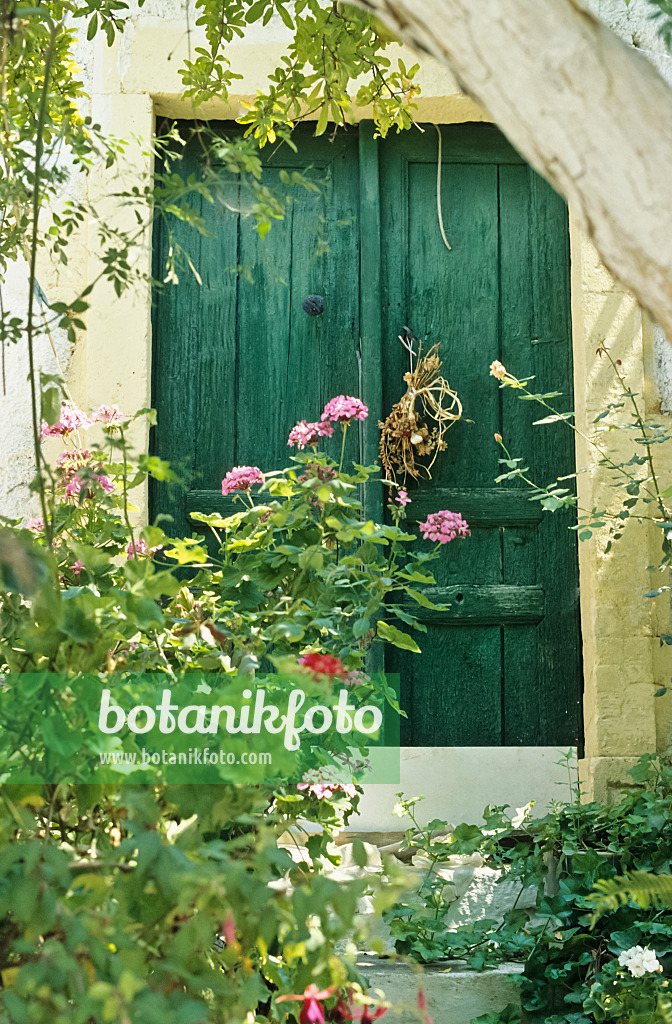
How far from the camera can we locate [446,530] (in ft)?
7.75

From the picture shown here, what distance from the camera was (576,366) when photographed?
3.40 meters

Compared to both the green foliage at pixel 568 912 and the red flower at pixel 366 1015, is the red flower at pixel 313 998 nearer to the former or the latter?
the red flower at pixel 366 1015

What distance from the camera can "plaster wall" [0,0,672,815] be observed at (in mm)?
3145

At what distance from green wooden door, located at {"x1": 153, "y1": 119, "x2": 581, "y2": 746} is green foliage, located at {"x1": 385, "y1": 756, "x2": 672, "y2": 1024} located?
656 millimetres

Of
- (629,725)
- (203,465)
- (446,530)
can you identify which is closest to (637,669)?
(629,725)

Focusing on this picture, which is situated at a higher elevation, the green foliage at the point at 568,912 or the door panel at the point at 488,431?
the door panel at the point at 488,431

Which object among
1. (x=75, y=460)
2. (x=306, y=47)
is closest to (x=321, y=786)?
(x=75, y=460)

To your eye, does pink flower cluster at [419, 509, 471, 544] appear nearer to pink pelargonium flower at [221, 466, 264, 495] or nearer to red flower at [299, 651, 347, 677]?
pink pelargonium flower at [221, 466, 264, 495]

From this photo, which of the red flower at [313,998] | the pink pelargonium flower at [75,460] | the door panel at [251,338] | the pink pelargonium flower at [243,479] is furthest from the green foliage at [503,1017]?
the door panel at [251,338]

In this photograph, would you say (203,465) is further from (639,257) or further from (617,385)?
(639,257)

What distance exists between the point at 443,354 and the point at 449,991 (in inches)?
86.2

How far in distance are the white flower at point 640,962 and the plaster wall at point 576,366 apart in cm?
98

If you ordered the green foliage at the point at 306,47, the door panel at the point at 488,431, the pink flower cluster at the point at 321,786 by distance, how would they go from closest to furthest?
the pink flower cluster at the point at 321,786
the green foliage at the point at 306,47
the door panel at the point at 488,431

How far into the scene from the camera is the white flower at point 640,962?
2074mm
